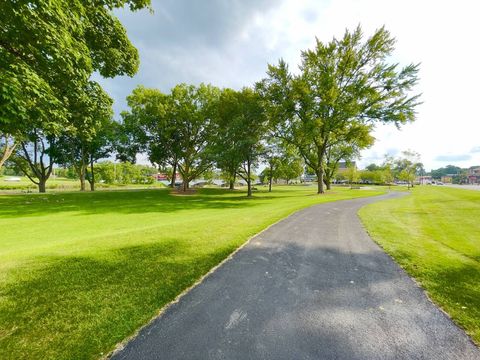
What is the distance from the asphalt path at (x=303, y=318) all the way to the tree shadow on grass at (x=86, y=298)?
1.41 feet

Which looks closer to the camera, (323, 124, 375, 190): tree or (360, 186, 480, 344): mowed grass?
(360, 186, 480, 344): mowed grass

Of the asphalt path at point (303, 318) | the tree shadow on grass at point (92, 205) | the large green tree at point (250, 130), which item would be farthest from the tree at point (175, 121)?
the asphalt path at point (303, 318)

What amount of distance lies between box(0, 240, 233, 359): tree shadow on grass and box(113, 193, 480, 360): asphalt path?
0.43 m

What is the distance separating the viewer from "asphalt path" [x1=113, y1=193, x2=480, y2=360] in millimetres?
2818

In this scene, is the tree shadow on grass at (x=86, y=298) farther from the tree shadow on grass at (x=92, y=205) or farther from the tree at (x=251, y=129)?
the tree at (x=251, y=129)

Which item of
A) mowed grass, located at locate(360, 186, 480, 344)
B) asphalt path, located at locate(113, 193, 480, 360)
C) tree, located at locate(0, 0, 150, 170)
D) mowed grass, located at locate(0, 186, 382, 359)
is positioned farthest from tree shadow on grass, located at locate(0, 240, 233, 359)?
mowed grass, located at locate(360, 186, 480, 344)

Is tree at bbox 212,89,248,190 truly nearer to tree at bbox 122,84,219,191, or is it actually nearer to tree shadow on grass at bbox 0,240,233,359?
tree at bbox 122,84,219,191

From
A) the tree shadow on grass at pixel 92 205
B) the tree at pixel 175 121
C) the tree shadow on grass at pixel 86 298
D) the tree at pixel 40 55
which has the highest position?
the tree at pixel 175 121

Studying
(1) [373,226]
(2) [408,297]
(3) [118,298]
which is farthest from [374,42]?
(3) [118,298]

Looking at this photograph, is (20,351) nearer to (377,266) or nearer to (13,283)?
(13,283)

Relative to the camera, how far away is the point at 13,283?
443cm

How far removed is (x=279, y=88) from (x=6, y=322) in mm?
32028

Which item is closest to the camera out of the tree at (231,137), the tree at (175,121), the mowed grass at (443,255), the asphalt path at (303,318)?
the asphalt path at (303,318)

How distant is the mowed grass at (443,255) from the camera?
394cm
